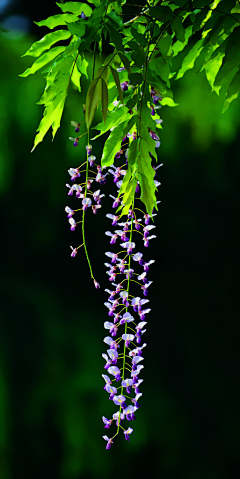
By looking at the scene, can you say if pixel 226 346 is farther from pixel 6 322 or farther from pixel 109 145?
pixel 109 145

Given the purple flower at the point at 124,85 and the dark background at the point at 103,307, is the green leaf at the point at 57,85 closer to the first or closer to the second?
the purple flower at the point at 124,85

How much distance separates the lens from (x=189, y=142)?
1550mm

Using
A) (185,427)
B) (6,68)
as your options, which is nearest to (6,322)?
(185,427)

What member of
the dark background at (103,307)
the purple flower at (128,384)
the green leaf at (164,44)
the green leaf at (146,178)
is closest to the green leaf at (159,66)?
the green leaf at (164,44)

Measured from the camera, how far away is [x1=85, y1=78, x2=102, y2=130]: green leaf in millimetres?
516

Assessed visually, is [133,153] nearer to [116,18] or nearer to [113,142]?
[113,142]

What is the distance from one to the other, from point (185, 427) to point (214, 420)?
0.10 meters

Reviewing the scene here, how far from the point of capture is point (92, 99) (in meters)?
0.52

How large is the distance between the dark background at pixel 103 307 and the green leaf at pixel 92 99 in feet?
3.22

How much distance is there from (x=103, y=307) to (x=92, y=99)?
106cm

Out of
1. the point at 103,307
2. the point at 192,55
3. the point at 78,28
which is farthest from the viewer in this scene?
the point at 103,307

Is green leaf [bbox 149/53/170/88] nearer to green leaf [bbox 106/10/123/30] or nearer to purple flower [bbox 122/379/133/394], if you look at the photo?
green leaf [bbox 106/10/123/30]

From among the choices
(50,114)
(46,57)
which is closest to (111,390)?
(50,114)

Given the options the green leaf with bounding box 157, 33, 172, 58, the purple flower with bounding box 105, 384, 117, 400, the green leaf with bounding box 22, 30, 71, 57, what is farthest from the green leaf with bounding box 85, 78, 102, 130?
the purple flower with bounding box 105, 384, 117, 400
